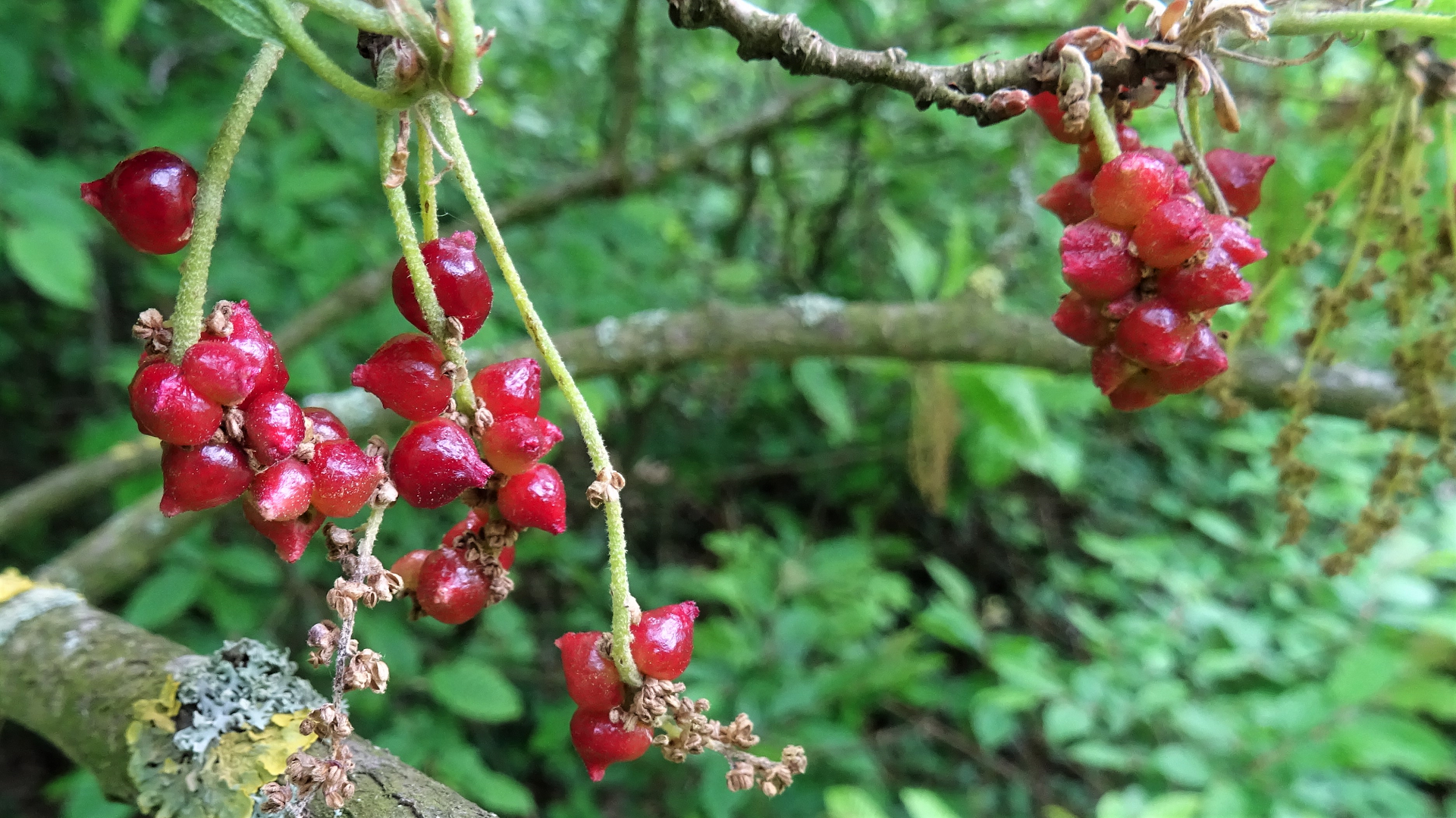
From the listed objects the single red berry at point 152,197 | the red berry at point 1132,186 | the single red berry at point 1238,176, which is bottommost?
the single red berry at point 152,197

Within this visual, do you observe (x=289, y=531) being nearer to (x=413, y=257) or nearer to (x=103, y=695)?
(x=413, y=257)

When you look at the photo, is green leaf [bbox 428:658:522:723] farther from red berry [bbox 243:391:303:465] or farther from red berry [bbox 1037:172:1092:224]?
red berry [bbox 1037:172:1092:224]

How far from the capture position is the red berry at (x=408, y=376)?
0.52m

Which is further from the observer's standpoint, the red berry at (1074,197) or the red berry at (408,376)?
the red berry at (1074,197)

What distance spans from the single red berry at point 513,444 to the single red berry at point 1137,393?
17.4 inches

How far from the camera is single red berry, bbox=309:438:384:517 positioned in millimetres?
504

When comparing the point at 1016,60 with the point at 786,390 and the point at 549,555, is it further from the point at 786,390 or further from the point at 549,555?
the point at 786,390

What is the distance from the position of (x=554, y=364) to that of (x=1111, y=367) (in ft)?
1.38

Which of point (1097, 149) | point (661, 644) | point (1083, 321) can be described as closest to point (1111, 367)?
point (1083, 321)

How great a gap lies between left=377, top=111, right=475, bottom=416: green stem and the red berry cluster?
7.2 inches

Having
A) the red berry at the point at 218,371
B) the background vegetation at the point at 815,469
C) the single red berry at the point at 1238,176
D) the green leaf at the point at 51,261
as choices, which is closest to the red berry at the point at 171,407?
the red berry at the point at 218,371

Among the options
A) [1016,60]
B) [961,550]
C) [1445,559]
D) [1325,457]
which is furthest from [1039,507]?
[1016,60]

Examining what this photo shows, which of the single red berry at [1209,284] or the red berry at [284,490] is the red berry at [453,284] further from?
the single red berry at [1209,284]

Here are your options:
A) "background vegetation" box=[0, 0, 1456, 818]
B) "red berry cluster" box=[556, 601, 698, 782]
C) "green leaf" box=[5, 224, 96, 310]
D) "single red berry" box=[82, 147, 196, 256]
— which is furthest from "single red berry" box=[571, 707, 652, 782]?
"green leaf" box=[5, 224, 96, 310]
